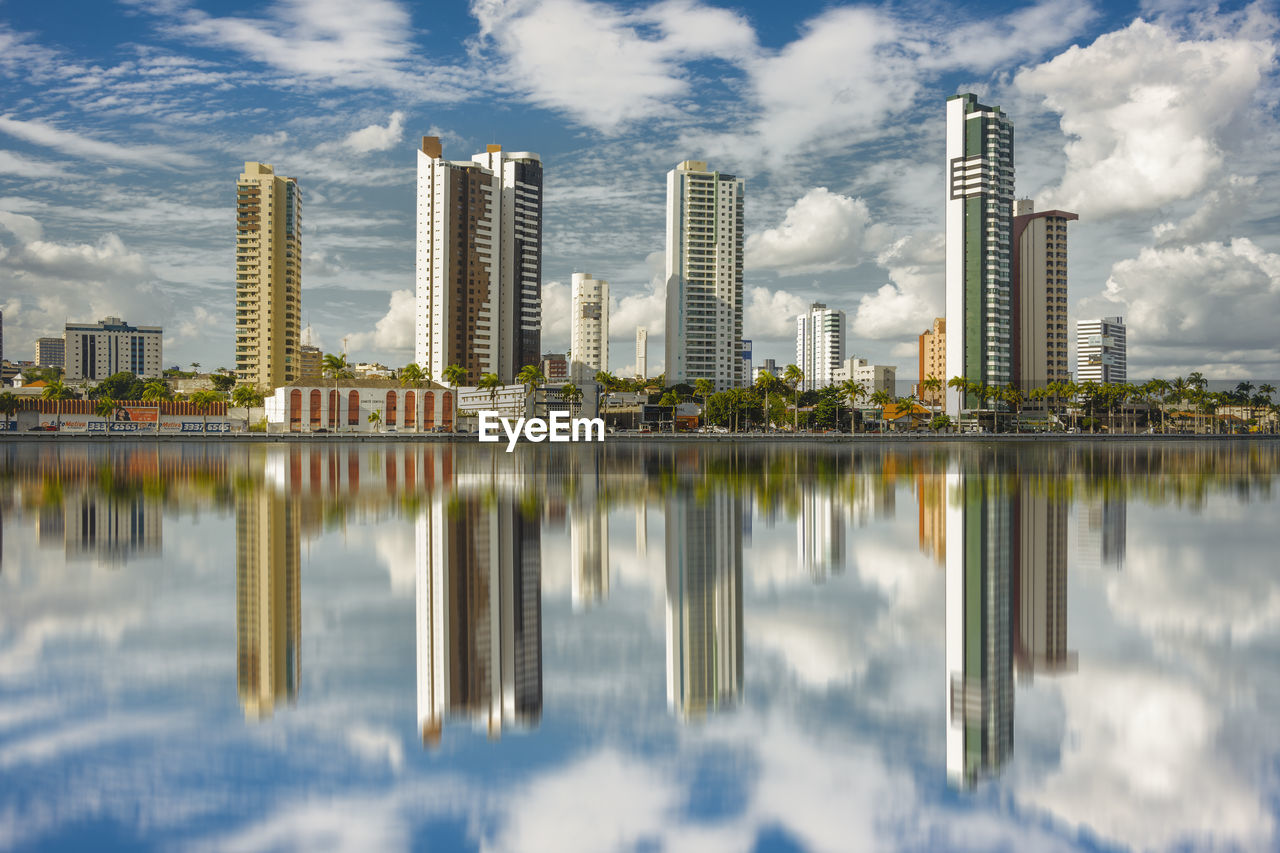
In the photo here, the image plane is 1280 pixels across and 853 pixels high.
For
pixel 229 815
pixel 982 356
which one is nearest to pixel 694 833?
pixel 229 815

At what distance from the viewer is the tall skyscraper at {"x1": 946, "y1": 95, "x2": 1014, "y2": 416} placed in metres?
166

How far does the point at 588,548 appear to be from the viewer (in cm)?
1872

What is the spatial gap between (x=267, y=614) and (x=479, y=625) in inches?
127

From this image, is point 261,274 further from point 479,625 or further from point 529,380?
point 479,625

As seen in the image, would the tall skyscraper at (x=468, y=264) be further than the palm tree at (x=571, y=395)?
Yes

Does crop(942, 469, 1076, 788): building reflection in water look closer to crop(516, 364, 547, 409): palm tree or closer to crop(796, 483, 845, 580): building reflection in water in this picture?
crop(796, 483, 845, 580): building reflection in water

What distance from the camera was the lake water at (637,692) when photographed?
645 cm

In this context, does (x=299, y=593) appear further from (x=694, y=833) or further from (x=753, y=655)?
(x=694, y=833)

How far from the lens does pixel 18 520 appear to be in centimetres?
2466

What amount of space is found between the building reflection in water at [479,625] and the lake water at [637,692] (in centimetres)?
6

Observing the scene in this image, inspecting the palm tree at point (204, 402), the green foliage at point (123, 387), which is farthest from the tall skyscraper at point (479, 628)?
the green foliage at point (123, 387)

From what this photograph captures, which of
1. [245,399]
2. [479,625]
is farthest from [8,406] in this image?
[479,625]

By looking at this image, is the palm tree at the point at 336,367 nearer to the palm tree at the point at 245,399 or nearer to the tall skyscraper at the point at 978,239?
the palm tree at the point at 245,399

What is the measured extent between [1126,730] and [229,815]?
733 cm
